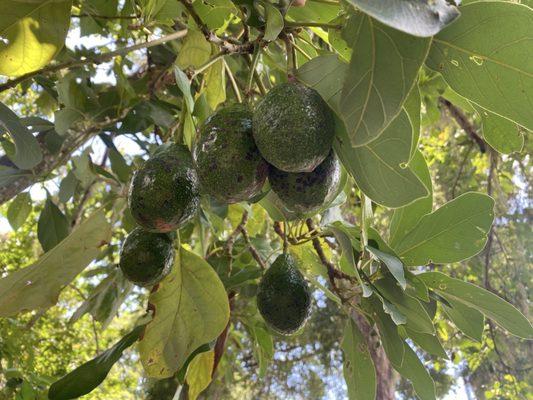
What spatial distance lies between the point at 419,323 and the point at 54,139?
1.53 m

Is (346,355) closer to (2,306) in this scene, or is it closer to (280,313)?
(280,313)

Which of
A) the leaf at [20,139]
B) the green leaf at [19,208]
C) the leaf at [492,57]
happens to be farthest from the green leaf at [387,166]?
the green leaf at [19,208]

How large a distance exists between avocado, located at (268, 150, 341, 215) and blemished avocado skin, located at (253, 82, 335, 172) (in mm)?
65

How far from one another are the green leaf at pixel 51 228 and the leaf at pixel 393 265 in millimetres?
1343

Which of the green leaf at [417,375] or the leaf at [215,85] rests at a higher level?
the leaf at [215,85]

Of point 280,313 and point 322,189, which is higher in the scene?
point 322,189

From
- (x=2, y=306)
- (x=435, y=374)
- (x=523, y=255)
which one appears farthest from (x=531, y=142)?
(x=435, y=374)

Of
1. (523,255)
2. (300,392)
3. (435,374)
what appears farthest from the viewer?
(435,374)

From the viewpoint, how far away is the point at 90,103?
190cm

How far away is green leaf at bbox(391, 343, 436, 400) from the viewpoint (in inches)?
52.1

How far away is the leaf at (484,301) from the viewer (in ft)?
4.12

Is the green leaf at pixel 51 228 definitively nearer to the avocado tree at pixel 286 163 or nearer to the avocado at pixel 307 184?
the avocado tree at pixel 286 163

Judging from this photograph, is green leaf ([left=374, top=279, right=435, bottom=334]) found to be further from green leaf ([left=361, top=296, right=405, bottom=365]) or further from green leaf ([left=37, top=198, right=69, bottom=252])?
green leaf ([left=37, top=198, right=69, bottom=252])

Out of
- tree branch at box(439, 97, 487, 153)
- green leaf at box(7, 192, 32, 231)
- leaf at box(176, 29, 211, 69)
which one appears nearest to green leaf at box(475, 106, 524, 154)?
leaf at box(176, 29, 211, 69)
